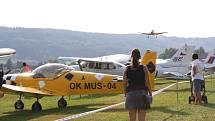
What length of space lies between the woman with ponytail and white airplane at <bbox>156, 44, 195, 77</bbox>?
26.6m

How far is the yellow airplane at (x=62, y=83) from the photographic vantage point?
56.2 ft

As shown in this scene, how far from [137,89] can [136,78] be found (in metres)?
0.23

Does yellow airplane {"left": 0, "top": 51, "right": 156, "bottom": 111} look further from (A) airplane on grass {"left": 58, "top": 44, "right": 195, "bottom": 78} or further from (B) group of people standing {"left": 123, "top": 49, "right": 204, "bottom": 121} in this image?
(A) airplane on grass {"left": 58, "top": 44, "right": 195, "bottom": 78}

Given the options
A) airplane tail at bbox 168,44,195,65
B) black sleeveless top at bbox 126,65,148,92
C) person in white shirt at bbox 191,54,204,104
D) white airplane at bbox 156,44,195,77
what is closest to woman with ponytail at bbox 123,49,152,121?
black sleeveless top at bbox 126,65,148,92

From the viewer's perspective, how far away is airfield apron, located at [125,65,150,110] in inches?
366

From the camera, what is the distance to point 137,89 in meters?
9.34

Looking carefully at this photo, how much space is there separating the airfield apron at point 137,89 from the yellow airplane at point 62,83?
747 centimetres

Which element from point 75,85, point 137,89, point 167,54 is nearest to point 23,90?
point 75,85

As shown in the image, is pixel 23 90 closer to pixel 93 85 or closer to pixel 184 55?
pixel 93 85

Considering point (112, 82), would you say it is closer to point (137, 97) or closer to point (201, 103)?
point (201, 103)

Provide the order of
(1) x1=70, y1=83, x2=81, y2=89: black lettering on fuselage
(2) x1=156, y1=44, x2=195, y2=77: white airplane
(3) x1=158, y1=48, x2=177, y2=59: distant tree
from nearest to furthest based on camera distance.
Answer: (1) x1=70, y1=83, x2=81, y2=89: black lettering on fuselage < (2) x1=156, y1=44, x2=195, y2=77: white airplane < (3) x1=158, y1=48, x2=177, y2=59: distant tree

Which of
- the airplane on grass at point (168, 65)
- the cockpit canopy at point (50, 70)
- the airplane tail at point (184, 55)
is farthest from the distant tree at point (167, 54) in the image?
the cockpit canopy at point (50, 70)

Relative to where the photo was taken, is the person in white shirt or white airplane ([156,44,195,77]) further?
white airplane ([156,44,195,77])

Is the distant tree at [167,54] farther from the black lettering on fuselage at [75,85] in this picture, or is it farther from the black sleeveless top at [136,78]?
the black sleeveless top at [136,78]
